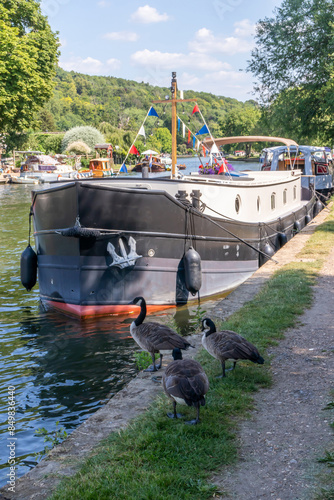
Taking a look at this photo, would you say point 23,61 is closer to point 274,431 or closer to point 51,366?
point 51,366

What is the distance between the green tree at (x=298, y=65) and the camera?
22.8m

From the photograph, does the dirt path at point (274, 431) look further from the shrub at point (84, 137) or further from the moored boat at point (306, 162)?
the shrub at point (84, 137)

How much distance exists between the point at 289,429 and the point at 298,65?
22593 millimetres

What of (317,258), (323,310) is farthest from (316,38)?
(323,310)

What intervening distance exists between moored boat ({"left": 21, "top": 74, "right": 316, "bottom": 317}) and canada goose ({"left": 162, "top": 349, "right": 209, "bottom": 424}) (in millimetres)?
5955

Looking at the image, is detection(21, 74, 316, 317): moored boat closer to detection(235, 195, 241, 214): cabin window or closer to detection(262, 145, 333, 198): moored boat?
detection(235, 195, 241, 214): cabin window

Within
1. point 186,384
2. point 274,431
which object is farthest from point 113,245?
point 274,431

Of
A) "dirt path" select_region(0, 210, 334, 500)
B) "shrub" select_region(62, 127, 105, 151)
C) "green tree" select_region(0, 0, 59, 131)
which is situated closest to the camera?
"dirt path" select_region(0, 210, 334, 500)

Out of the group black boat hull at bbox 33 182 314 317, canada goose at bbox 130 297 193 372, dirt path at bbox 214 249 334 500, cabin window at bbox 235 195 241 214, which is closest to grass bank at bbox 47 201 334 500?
dirt path at bbox 214 249 334 500

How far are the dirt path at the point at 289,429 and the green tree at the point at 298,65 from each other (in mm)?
17102

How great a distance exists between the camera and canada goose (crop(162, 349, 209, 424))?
15.1 feet

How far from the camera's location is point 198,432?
4.70 metres

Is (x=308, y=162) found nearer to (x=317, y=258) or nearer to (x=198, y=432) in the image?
(x=317, y=258)

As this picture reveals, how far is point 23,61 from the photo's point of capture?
3562 cm
